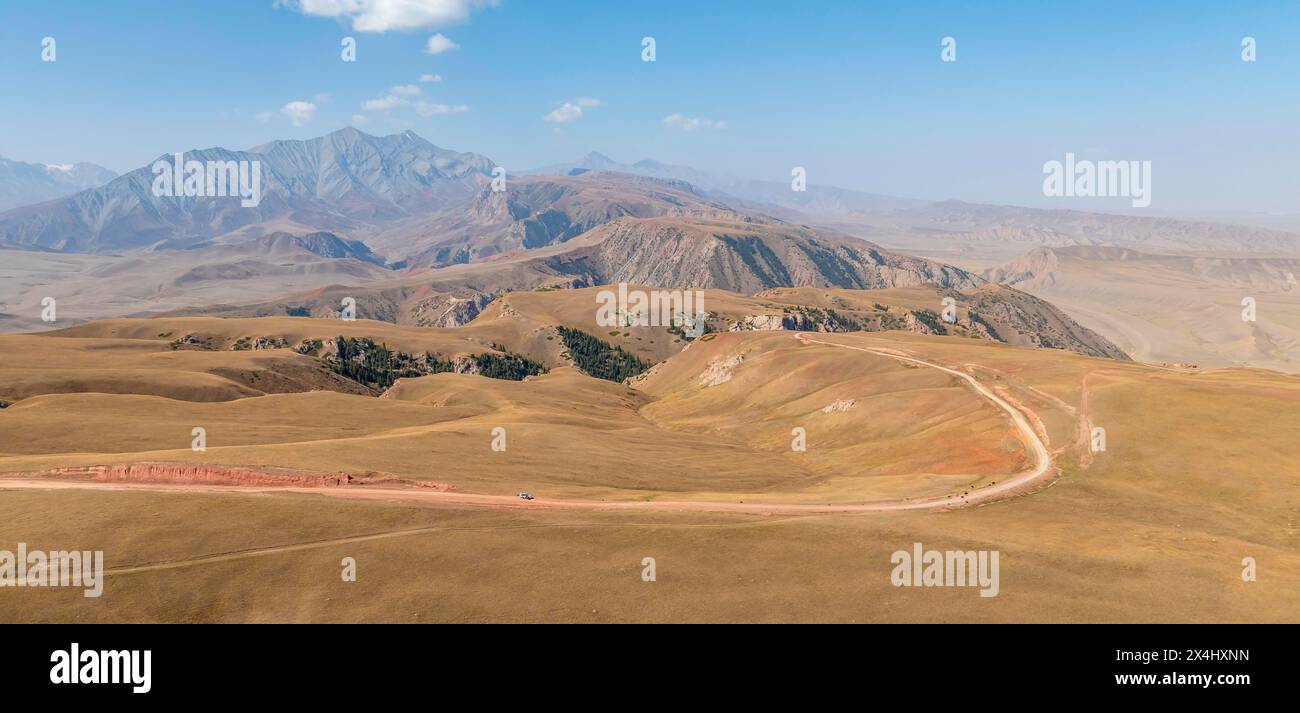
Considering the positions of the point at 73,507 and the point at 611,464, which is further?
the point at 611,464

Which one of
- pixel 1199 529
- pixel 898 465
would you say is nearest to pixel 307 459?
pixel 898 465
